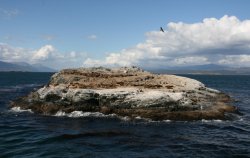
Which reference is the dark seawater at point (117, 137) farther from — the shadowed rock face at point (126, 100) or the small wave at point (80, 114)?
the shadowed rock face at point (126, 100)

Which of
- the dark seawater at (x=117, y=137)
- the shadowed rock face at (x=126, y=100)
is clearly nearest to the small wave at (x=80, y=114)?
A: the shadowed rock face at (x=126, y=100)

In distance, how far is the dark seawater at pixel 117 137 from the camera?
28.4 m

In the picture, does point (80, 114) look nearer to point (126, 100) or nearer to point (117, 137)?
point (126, 100)

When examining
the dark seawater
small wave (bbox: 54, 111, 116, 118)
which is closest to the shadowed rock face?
small wave (bbox: 54, 111, 116, 118)

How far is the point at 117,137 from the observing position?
109 ft

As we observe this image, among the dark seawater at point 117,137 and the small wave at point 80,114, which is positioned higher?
the small wave at point 80,114

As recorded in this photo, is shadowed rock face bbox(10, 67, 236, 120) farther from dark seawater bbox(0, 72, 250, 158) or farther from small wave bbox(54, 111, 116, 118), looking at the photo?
dark seawater bbox(0, 72, 250, 158)

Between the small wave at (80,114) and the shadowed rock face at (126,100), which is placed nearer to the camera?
the shadowed rock face at (126,100)

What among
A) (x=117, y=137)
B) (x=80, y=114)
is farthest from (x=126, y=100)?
(x=117, y=137)

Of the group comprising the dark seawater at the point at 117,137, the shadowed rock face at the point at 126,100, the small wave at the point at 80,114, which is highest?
the shadowed rock face at the point at 126,100

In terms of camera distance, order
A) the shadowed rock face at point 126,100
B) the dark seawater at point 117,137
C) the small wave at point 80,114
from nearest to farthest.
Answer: the dark seawater at point 117,137, the shadowed rock face at point 126,100, the small wave at point 80,114

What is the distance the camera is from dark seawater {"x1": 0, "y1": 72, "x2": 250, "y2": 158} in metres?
28.4

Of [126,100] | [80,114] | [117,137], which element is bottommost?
[117,137]

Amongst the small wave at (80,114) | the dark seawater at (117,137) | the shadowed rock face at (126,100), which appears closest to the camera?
the dark seawater at (117,137)
